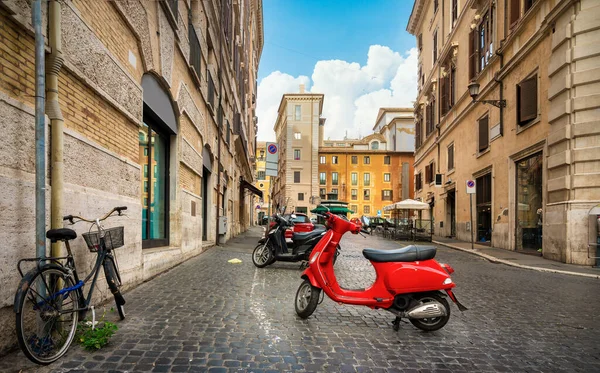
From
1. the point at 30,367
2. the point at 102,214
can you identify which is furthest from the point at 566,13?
the point at 30,367

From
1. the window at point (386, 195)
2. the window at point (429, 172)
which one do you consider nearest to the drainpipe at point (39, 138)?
the window at point (429, 172)

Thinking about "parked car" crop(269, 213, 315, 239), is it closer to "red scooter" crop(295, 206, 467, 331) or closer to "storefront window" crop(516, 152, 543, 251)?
"storefront window" crop(516, 152, 543, 251)

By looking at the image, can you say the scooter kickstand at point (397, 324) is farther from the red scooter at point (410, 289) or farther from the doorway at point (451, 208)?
the doorway at point (451, 208)

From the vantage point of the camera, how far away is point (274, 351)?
11.2 feet

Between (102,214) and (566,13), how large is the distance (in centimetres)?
1270

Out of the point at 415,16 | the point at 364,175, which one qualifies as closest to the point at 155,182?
the point at 415,16

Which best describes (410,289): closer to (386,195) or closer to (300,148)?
(300,148)

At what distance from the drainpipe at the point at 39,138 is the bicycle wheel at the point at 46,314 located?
33 cm

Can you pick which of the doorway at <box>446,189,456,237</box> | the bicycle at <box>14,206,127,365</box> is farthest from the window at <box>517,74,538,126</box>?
the bicycle at <box>14,206,127,365</box>

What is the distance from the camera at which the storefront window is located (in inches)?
478

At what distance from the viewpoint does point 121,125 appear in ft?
18.7

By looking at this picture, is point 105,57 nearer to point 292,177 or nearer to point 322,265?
point 322,265

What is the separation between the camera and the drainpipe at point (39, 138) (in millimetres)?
3266

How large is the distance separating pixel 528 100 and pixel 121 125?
12.6m
